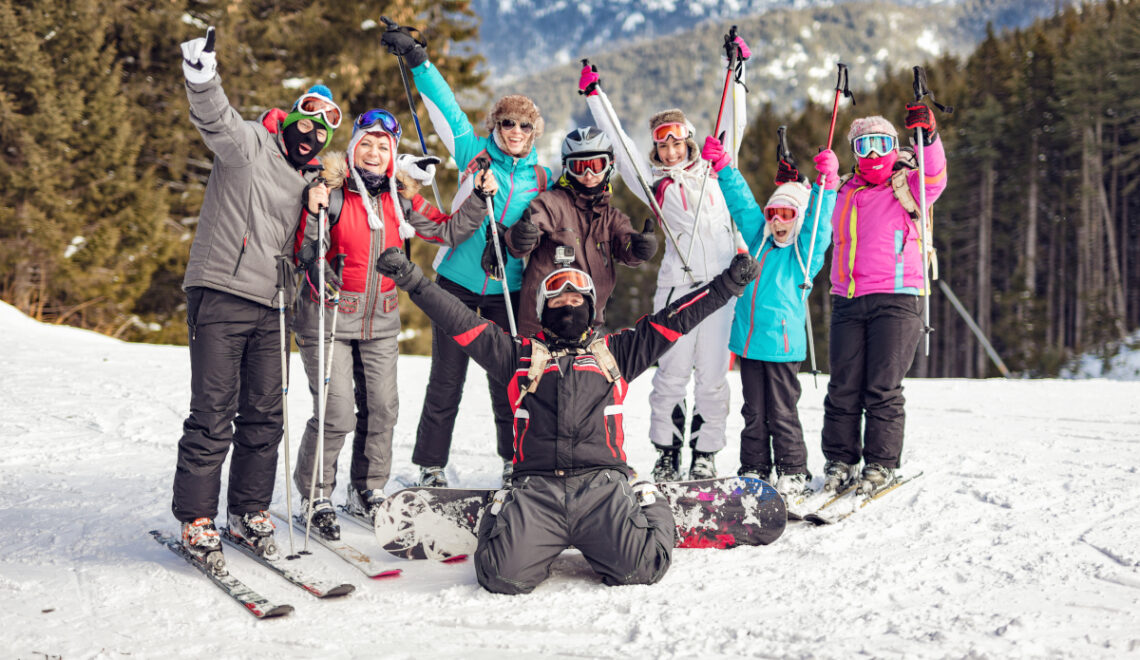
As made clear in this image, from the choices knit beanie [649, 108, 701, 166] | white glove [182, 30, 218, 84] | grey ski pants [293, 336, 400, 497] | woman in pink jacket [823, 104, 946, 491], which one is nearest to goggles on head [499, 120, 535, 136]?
knit beanie [649, 108, 701, 166]

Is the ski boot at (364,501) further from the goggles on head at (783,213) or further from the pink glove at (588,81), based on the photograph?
the goggles on head at (783,213)

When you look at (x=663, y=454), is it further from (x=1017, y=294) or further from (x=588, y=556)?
(x=1017, y=294)

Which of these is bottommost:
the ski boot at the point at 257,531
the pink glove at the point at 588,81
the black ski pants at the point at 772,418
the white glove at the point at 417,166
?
the ski boot at the point at 257,531

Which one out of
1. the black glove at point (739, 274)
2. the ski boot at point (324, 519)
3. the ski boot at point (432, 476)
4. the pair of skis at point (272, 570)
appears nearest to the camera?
the pair of skis at point (272, 570)

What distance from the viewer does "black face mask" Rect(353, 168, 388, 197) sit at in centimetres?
408

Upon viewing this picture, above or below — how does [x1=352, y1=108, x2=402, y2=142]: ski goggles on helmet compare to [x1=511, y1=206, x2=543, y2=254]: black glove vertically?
above

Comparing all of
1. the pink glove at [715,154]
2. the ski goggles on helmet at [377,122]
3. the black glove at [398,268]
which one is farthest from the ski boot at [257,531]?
the pink glove at [715,154]

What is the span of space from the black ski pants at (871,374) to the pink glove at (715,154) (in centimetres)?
102

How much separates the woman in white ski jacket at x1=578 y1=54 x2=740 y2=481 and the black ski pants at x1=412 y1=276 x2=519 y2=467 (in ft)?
2.80

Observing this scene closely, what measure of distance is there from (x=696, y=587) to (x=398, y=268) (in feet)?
5.61

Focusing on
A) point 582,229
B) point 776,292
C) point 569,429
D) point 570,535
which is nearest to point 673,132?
point 582,229

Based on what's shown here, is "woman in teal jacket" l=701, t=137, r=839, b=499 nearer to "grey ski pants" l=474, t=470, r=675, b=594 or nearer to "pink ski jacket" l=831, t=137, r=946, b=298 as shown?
"pink ski jacket" l=831, t=137, r=946, b=298

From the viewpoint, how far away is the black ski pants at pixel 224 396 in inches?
137

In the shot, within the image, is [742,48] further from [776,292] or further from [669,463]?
[669,463]
